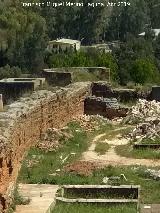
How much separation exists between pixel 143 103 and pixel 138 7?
2028 inches

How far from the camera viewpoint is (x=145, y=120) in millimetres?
18219

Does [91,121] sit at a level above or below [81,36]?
above

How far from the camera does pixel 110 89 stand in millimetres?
23078

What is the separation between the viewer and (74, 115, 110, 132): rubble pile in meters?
18.7

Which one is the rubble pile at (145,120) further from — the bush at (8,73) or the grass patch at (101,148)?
the bush at (8,73)

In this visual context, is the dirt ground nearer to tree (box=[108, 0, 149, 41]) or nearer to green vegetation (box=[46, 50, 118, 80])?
green vegetation (box=[46, 50, 118, 80])

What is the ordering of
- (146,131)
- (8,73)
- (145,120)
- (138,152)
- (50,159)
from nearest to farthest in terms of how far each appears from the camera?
1. (50,159)
2. (138,152)
3. (146,131)
4. (145,120)
5. (8,73)

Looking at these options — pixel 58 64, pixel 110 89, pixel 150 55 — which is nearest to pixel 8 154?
pixel 110 89

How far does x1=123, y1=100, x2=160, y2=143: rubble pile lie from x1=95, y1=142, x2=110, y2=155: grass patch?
2.67 ft

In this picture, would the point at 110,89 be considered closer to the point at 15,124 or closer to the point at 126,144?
the point at 126,144

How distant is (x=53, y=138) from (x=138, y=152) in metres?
2.22

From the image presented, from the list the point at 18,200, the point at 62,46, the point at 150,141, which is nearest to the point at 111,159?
the point at 150,141

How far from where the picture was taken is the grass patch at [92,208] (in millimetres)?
11378

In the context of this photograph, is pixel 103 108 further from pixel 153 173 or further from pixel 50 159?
pixel 153 173
